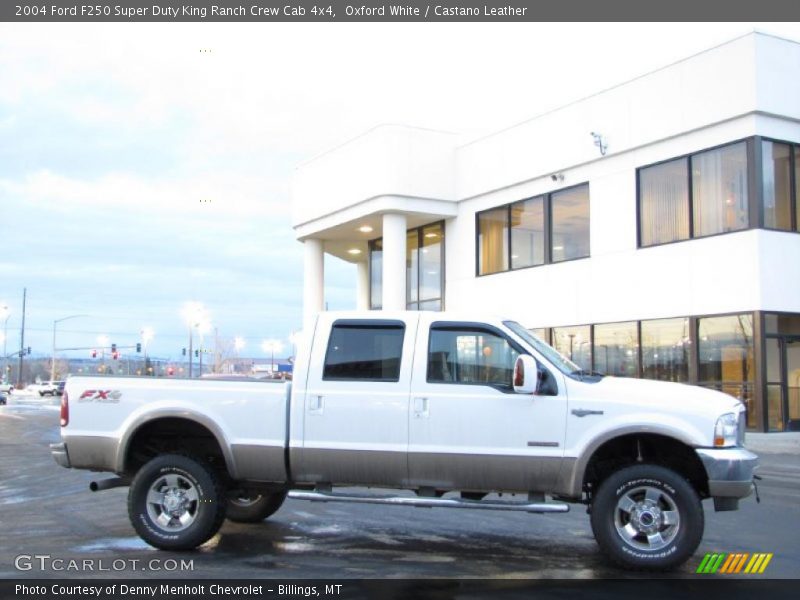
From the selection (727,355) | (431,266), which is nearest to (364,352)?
(727,355)

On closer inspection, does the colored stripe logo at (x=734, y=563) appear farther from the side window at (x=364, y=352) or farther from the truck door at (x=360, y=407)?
the side window at (x=364, y=352)

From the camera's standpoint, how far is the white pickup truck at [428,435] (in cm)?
707

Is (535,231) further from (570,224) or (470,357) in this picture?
(470,357)

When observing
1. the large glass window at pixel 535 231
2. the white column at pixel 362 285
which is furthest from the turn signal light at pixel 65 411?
the white column at pixel 362 285

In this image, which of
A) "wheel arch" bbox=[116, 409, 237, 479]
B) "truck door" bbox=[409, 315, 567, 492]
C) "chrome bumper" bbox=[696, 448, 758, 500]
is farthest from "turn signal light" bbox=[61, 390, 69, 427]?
"chrome bumper" bbox=[696, 448, 758, 500]

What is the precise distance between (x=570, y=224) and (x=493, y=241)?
3.32 m

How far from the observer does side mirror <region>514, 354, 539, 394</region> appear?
23.4ft

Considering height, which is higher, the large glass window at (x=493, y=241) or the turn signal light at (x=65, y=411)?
the large glass window at (x=493, y=241)

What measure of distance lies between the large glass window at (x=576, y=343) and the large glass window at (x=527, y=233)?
229 centimetres

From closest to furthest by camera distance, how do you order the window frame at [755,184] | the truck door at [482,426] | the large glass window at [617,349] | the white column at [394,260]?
the truck door at [482,426], the window frame at [755,184], the large glass window at [617,349], the white column at [394,260]

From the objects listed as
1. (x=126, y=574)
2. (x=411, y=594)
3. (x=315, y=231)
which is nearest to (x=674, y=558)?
(x=411, y=594)

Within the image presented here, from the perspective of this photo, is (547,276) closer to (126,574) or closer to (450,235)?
(450,235)

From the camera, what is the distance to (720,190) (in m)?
20.0

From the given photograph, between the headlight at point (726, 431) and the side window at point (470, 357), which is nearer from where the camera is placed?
the headlight at point (726, 431)
